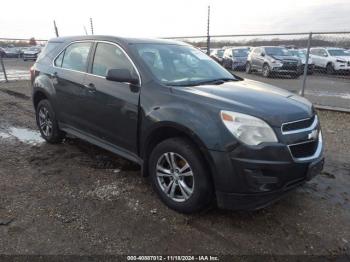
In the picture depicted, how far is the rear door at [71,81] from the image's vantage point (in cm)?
510

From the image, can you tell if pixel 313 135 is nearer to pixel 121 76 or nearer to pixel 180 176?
pixel 180 176

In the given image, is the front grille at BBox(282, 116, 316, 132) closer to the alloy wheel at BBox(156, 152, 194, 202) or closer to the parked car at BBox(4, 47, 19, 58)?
the alloy wheel at BBox(156, 152, 194, 202)

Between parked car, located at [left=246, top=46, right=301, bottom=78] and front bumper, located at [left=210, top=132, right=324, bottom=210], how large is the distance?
16981 millimetres

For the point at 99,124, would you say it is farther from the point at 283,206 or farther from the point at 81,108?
the point at 283,206

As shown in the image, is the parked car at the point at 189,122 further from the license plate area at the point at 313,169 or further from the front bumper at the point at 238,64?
the front bumper at the point at 238,64

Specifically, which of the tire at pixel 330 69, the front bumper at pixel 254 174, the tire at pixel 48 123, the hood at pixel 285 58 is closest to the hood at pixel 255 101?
the front bumper at pixel 254 174

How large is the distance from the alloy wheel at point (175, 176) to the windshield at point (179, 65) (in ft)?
2.91

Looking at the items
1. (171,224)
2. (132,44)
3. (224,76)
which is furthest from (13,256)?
(224,76)

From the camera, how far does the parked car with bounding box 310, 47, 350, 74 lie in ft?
69.5

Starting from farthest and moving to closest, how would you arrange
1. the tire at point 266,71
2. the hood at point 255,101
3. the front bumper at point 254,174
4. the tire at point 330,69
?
1. the tire at point 330,69
2. the tire at point 266,71
3. the hood at point 255,101
4. the front bumper at point 254,174

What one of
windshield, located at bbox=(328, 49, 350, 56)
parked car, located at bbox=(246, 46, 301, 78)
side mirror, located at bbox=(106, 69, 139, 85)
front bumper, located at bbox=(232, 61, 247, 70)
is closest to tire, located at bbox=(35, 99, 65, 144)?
side mirror, located at bbox=(106, 69, 139, 85)

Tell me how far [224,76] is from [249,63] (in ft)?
58.8

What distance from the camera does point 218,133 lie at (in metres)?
3.35

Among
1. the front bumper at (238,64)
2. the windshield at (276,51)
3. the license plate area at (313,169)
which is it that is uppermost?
the license plate area at (313,169)
